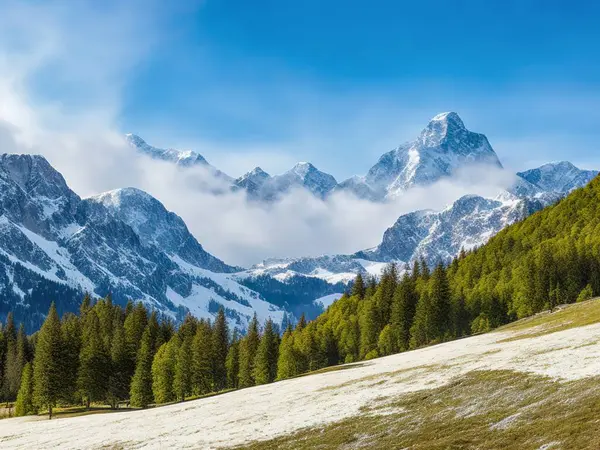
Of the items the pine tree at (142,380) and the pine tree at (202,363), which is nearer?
the pine tree at (142,380)

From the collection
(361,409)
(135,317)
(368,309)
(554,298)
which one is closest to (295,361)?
(368,309)

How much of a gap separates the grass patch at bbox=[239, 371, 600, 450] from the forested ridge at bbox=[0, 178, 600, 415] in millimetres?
76197

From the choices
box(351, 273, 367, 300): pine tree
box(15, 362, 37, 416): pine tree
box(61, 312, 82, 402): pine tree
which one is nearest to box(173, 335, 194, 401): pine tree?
box(61, 312, 82, 402): pine tree

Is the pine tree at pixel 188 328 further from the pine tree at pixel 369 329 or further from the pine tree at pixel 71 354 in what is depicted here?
the pine tree at pixel 369 329

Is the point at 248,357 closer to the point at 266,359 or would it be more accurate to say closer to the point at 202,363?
the point at 266,359

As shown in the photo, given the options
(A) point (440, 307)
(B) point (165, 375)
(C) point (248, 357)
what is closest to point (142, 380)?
(B) point (165, 375)

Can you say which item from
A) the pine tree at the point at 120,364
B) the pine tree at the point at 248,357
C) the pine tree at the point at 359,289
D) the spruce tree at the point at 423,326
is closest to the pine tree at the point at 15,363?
the pine tree at the point at 120,364

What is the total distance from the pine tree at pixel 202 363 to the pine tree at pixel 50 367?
25.6 m

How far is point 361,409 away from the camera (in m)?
47.8

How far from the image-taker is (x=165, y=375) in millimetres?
118875

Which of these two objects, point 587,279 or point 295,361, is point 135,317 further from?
point 587,279

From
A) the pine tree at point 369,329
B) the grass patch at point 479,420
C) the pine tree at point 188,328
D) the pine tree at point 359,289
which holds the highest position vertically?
the pine tree at point 359,289

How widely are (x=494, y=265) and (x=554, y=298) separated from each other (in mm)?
42233

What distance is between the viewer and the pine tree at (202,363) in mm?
122375
